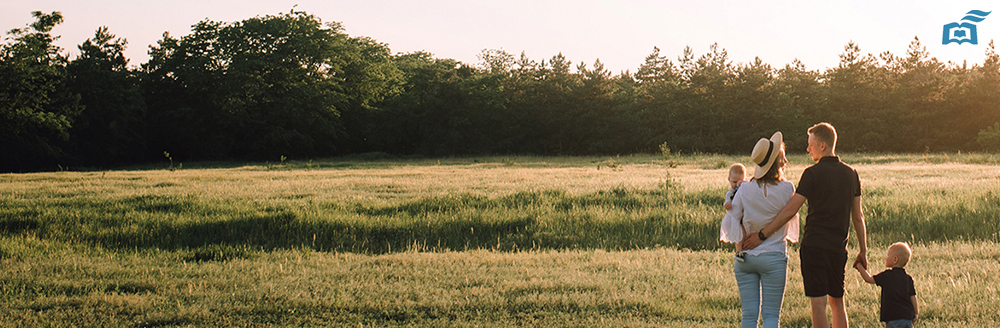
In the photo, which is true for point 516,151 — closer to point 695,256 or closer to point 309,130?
point 309,130

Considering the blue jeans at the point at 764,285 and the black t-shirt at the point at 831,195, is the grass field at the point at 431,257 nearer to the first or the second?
the blue jeans at the point at 764,285

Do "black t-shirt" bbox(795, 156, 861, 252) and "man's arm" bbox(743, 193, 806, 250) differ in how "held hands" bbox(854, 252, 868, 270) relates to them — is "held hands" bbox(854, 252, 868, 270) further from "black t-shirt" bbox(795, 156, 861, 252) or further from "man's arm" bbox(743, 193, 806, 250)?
"man's arm" bbox(743, 193, 806, 250)

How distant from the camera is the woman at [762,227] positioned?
4473 millimetres

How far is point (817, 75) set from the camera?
6750cm

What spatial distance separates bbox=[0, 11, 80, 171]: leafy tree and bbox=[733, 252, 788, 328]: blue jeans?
164 feet

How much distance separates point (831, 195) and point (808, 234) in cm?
35

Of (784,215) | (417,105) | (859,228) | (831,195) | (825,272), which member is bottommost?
(825,272)

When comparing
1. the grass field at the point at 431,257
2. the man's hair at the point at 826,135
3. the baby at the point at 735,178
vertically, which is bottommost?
the grass field at the point at 431,257

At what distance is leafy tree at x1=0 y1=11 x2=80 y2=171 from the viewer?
43344mm

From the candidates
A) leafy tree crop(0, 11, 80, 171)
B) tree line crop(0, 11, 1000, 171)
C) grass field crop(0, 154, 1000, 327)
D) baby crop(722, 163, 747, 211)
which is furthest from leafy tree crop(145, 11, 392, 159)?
baby crop(722, 163, 747, 211)

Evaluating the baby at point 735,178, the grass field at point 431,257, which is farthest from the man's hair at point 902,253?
the grass field at point 431,257

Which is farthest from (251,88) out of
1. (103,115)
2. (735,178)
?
(735,178)

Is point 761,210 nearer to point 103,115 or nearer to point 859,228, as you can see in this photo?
point 859,228

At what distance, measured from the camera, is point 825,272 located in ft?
15.1
